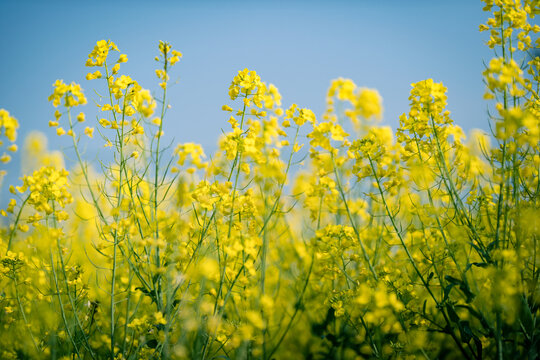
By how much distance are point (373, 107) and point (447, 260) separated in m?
1.37

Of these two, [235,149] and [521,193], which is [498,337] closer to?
[521,193]

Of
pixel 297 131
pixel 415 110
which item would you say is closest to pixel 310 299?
pixel 297 131

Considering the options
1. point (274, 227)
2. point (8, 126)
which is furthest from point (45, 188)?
point (274, 227)

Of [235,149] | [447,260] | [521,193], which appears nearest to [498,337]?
[447,260]

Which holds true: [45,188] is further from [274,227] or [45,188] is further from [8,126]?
[274,227]

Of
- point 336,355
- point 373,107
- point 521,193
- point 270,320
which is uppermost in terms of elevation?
point 373,107

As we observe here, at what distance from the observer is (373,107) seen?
7.13 feet

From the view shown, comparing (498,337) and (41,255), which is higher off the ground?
(41,255)

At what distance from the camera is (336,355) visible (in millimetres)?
2855

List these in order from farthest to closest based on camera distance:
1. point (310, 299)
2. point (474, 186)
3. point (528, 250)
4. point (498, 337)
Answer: point (310, 299), point (474, 186), point (528, 250), point (498, 337)

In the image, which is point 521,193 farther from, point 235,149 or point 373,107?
point 235,149

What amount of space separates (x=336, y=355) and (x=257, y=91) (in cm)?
204

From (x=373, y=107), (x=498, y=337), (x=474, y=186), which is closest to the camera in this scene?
(x=498, y=337)

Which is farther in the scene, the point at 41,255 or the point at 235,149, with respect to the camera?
the point at 41,255
